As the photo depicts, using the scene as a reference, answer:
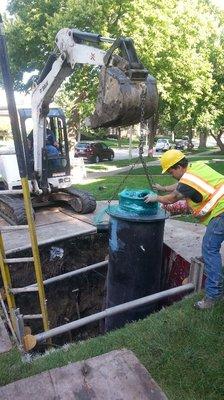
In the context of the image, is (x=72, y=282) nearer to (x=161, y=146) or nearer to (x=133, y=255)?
(x=133, y=255)

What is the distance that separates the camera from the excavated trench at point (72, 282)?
21.5 feet

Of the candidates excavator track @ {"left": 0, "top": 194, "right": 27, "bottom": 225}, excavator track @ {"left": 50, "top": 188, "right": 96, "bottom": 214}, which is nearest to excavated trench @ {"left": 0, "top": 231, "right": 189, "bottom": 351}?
excavator track @ {"left": 0, "top": 194, "right": 27, "bottom": 225}

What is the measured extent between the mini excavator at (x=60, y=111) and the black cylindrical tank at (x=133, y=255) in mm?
1264

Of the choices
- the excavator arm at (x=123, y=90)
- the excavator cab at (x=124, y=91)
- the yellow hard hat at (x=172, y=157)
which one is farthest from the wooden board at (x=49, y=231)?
the yellow hard hat at (x=172, y=157)

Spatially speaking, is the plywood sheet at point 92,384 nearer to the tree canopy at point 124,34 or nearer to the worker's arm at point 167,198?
the worker's arm at point 167,198

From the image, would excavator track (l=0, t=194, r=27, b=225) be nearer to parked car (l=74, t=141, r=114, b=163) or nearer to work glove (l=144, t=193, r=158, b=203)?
work glove (l=144, t=193, r=158, b=203)

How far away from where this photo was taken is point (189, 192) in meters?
4.44

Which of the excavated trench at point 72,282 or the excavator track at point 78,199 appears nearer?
the excavated trench at point 72,282

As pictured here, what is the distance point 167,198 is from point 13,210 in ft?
15.6

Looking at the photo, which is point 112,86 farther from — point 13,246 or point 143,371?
point 13,246

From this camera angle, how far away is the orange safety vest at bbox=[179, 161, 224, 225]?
4434 mm

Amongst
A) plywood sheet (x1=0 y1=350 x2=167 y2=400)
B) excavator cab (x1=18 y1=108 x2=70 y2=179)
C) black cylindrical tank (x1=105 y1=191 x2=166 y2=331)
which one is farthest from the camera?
excavator cab (x1=18 y1=108 x2=70 y2=179)

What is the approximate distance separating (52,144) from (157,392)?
23.8 feet

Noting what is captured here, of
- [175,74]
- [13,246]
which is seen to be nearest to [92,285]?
[13,246]
